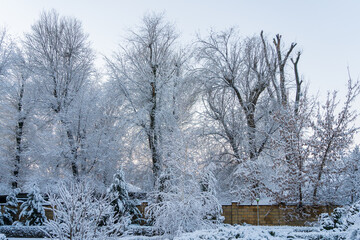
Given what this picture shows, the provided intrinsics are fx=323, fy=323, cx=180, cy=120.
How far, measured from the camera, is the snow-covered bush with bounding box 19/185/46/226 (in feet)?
48.6

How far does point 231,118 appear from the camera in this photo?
63.7 feet

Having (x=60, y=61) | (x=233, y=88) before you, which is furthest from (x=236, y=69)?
(x=60, y=61)

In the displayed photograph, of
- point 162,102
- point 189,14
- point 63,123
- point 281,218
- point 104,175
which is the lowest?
point 281,218

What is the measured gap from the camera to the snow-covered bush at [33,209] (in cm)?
1482

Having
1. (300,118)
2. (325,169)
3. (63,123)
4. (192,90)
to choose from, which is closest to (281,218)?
(325,169)

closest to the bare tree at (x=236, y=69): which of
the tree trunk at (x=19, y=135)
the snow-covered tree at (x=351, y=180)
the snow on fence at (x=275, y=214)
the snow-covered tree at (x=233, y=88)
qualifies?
the snow-covered tree at (x=233, y=88)

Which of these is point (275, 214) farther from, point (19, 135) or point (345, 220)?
point (19, 135)

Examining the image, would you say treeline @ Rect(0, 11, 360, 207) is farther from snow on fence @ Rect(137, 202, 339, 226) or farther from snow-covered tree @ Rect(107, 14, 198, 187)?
snow on fence @ Rect(137, 202, 339, 226)

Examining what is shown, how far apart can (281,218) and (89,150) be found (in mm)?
10532

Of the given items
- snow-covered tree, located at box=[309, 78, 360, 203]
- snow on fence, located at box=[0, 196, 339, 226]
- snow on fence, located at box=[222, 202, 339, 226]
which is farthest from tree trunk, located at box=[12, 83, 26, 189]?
snow-covered tree, located at box=[309, 78, 360, 203]

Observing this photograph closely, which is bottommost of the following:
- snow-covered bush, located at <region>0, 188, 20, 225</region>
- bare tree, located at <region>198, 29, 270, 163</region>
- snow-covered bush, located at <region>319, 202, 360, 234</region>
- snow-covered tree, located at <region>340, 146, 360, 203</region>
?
snow-covered bush, located at <region>0, 188, 20, 225</region>

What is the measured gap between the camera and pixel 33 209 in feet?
49.2

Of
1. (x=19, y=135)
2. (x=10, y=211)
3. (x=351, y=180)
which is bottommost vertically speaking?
(x=10, y=211)

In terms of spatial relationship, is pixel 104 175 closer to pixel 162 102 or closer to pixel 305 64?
pixel 162 102
